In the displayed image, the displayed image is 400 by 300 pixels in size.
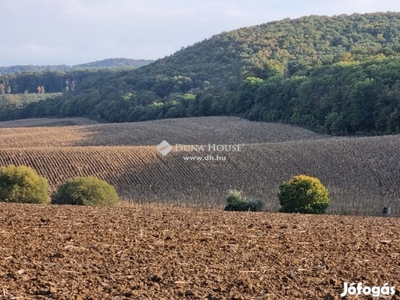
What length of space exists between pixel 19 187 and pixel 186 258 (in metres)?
15.9

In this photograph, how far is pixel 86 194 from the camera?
2472cm

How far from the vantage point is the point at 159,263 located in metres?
10.7

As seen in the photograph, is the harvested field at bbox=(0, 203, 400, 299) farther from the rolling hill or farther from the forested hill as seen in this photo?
the forested hill

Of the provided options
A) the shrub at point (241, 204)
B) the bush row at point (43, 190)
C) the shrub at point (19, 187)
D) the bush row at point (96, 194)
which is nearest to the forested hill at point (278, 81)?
the bush row at point (96, 194)

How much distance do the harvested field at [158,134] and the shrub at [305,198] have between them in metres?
26.8

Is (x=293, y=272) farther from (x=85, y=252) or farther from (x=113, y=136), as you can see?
(x=113, y=136)

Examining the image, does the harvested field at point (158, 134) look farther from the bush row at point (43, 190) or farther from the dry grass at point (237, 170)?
the bush row at point (43, 190)

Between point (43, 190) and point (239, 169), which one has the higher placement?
point (43, 190)

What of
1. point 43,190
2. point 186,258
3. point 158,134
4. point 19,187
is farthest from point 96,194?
point 158,134
